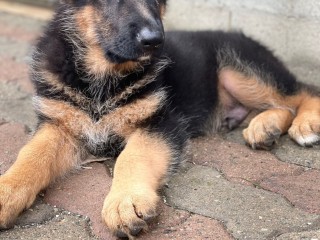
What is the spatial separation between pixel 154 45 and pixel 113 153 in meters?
0.81

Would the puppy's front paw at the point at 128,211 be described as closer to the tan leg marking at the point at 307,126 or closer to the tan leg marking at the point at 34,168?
the tan leg marking at the point at 34,168

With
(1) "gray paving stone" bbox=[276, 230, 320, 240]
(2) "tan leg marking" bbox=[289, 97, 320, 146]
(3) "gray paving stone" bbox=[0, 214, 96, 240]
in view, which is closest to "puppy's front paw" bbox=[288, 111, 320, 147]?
(2) "tan leg marking" bbox=[289, 97, 320, 146]

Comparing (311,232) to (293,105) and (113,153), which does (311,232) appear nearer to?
(113,153)

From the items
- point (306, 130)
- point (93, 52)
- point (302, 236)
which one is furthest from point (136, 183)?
point (306, 130)

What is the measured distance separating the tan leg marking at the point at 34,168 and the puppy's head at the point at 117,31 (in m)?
0.45

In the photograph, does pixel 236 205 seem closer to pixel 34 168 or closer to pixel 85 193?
pixel 85 193

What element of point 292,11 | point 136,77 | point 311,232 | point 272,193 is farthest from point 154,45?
point 292,11

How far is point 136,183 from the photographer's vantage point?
264 cm

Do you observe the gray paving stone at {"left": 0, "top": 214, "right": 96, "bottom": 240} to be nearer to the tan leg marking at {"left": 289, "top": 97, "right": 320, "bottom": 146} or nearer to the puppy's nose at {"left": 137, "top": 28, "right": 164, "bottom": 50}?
the puppy's nose at {"left": 137, "top": 28, "right": 164, "bottom": 50}

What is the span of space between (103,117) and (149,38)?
0.62m

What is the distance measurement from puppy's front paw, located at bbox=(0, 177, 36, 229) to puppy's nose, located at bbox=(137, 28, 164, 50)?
2.87 feet

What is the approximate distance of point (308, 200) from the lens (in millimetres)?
2775

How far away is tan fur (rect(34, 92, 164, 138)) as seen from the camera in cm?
309

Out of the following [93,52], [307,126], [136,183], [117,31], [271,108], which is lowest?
[271,108]
